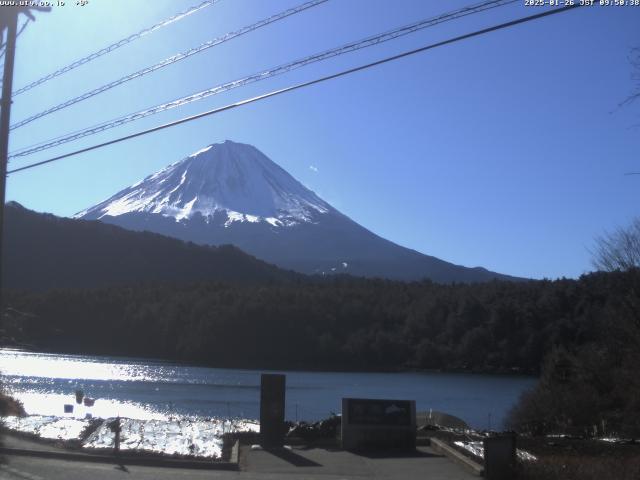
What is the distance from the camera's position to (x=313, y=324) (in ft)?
271

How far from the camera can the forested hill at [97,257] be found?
103m

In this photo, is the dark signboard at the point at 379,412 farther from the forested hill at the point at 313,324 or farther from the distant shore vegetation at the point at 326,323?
the forested hill at the point at 313,324

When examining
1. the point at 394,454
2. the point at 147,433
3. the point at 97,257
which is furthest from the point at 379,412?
the point at 97,257

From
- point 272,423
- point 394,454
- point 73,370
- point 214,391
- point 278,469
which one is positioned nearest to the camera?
point 278,469

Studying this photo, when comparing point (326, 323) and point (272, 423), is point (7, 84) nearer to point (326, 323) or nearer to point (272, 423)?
point (272, 423)

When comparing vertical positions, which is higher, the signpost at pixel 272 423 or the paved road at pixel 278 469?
the signpost at pixel 272 423

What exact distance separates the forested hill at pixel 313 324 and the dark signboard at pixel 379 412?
50172 mm

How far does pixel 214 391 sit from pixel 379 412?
3040cm

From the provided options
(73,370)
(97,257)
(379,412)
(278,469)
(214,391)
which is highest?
(97,257)

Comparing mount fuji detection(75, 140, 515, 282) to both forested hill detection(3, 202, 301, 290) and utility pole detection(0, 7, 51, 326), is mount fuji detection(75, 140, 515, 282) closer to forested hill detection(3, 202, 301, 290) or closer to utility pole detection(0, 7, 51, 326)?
forested hill detection(3, 202, 301, 290)

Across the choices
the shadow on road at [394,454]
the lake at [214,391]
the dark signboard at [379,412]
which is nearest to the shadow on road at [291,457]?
the shadow on road at [394,454]

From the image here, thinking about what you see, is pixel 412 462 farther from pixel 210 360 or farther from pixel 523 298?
pixel 210 360

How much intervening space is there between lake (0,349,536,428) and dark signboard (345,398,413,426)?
34.4ft

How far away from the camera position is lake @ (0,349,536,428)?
34.3 m
